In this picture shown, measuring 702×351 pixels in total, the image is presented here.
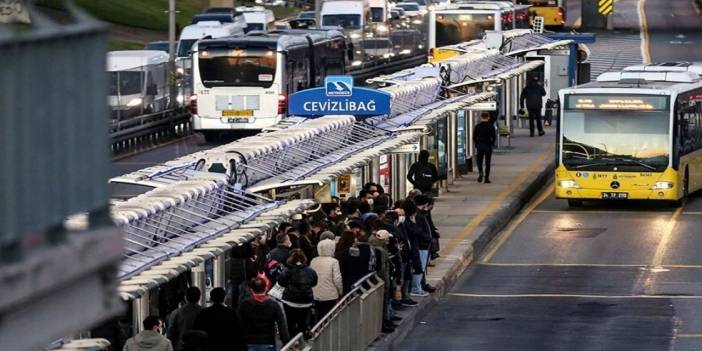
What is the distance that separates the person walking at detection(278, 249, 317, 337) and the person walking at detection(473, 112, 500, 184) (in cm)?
2022

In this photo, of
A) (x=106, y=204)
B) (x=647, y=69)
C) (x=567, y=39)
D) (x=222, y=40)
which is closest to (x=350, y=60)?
(x=567, y=39)

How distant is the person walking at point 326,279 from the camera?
62.1 ft

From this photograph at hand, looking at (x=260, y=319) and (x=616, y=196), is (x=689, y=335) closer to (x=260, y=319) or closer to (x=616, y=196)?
(x=260, y=319)

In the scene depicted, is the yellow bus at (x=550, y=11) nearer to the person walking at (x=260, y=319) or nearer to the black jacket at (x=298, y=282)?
the black jacket at (x=298, y=282)

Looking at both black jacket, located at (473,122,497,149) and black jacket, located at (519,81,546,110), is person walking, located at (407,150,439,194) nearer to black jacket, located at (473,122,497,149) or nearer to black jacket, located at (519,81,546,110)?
black jacket, located at (473,122,497,149)

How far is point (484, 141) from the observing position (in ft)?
125

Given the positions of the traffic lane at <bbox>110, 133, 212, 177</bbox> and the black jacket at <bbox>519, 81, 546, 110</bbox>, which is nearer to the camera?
the traffic lane at <bbox>110, 133, 212, 177</bbox>

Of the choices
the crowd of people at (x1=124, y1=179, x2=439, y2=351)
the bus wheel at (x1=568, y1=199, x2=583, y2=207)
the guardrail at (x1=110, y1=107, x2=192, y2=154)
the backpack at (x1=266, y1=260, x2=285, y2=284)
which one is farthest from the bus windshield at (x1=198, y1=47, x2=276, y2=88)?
the backpack at (x1=266, y1=260, x2=285, y2=284)

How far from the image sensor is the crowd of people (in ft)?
49.5

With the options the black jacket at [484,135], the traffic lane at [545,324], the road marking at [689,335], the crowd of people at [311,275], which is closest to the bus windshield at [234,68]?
the black jacket at [484,135]

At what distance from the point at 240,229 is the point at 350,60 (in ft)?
149

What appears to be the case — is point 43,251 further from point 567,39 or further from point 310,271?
point 567,39

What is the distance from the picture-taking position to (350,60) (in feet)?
202

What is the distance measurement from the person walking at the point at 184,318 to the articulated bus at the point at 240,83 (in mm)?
31388
